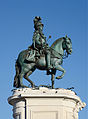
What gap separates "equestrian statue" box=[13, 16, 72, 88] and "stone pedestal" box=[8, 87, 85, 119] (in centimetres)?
111

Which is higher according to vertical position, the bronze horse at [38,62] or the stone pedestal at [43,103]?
the bronze horse at [38,62]

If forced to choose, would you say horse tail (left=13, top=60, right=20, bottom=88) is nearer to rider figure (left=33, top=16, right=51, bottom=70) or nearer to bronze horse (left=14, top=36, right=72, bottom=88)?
bronze horse (left=14, top=36, right=72, bottom=88)

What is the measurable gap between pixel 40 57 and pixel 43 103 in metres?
3.29

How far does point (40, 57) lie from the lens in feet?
124

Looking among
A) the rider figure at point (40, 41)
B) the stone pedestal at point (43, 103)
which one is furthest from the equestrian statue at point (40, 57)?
the stone pedestal at point (43, 103)

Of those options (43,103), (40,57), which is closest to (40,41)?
(40,57)

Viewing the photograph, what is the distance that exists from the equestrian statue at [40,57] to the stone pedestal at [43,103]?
1112mm

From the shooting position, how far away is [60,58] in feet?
125

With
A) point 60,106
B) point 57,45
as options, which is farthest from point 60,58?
point 60,106

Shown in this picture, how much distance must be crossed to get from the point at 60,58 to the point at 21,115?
4658 millimetres

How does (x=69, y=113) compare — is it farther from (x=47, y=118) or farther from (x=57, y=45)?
(x=57, y=45)

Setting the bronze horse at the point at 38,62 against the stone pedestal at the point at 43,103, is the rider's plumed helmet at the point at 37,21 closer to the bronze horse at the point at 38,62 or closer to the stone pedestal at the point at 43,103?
the bronze horse at the point at 38,62

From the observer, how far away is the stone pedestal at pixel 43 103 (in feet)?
118

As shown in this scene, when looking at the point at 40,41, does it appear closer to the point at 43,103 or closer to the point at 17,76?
the point at 17,76
